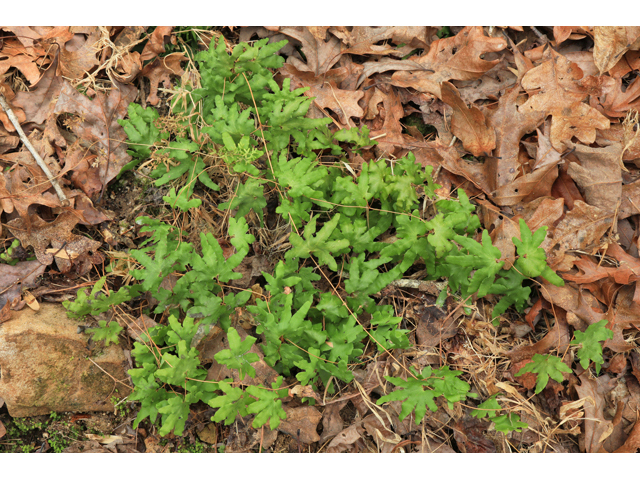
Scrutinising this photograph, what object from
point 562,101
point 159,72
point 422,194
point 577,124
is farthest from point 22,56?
point 577,124

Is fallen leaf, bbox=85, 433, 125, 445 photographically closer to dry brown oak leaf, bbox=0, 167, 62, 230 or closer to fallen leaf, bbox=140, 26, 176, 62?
dry brown oak leaf, bbox=0, 167, 62, 230

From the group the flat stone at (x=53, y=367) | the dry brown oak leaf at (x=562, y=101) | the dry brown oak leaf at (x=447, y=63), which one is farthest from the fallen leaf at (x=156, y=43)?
the dry brown oak leaf at (x=562, y=101)

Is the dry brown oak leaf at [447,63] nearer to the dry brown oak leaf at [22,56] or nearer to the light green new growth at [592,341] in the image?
the light green new growth at [592,341]

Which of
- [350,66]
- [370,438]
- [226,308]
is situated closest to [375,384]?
[370,438]

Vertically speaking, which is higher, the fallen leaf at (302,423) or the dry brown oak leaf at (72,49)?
the dry brown oak leaf at (72,49)

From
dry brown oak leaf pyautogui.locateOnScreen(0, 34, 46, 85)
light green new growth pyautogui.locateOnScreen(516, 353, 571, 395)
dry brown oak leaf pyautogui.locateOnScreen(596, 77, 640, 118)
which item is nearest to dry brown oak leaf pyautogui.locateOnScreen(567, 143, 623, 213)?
dry brown oak leaf pyautogui.locateOnScreen(596, 77, 640, 118)

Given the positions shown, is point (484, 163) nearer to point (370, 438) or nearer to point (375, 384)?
point (375, 384)

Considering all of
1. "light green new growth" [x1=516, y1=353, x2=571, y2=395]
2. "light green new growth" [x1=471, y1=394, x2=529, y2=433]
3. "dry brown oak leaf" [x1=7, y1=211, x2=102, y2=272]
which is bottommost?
"light green new growth" [x1=471, y1=394, x2=529, y2=433]
